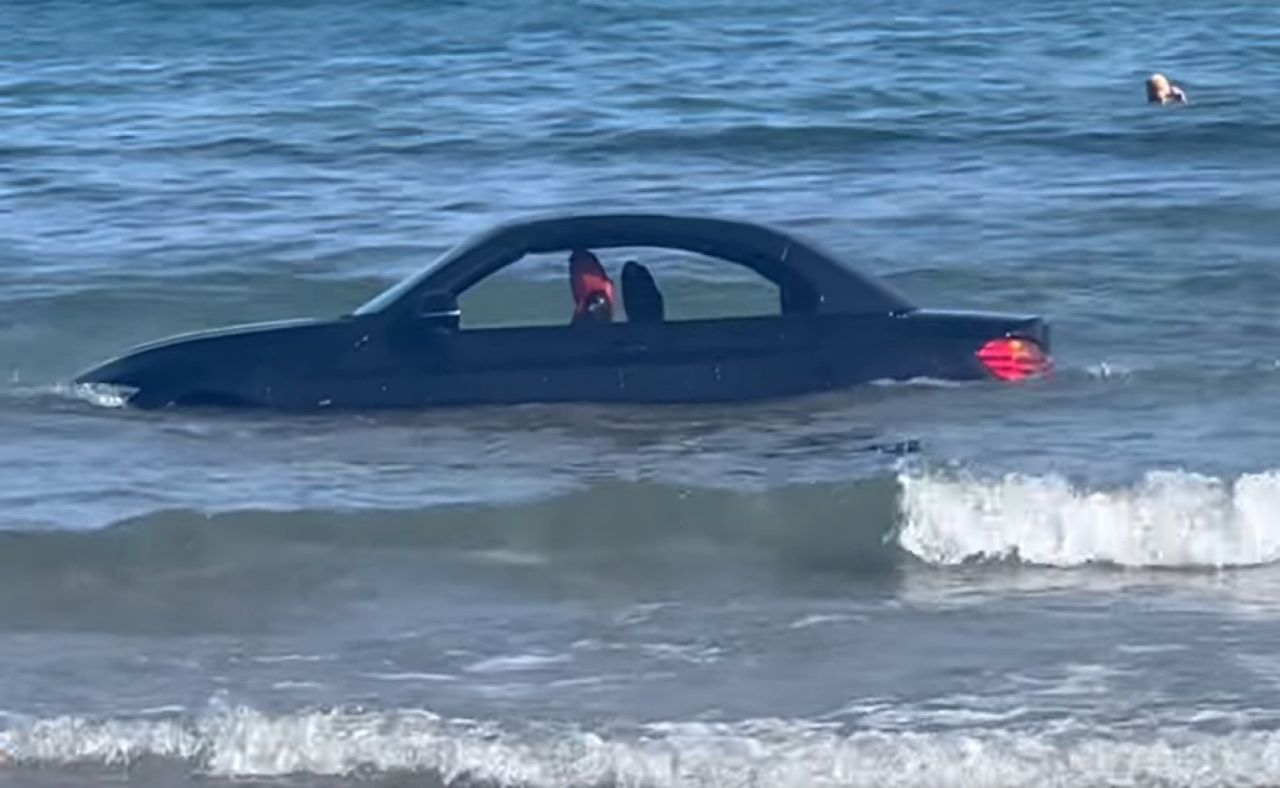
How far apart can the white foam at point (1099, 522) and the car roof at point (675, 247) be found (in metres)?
2.14

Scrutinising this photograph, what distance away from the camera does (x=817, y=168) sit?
1069 inches

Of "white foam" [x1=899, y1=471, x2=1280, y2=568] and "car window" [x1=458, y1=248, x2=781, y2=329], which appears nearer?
"white foam" [x1=899, y1=471, x2=1280, y2=568]

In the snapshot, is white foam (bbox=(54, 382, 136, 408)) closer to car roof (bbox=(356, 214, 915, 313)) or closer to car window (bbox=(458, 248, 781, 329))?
car roof (bbox=(356, 214, 915, 313))

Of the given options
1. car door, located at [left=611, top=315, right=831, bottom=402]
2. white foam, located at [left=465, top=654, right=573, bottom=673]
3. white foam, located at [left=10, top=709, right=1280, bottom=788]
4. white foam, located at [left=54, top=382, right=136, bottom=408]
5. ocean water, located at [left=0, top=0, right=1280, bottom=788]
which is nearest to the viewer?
white foam, located at [left=10, top=709, right=1280, bottom=788]

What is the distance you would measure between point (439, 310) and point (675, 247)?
118 centimetres

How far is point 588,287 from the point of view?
1451cm

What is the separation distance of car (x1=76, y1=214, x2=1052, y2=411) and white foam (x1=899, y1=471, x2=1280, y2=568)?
197 cm

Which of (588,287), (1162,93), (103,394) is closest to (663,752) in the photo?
(588,287)

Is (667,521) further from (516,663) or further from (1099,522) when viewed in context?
(516,663)

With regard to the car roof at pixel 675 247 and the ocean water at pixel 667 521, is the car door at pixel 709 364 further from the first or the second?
the car roof at pixel 675 247

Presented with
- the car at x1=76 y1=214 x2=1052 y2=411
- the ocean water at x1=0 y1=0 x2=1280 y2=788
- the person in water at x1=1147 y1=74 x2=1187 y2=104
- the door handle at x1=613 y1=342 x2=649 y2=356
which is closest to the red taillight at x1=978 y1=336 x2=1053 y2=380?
the car at x1=76 y1=214 x2=1052 y2=411

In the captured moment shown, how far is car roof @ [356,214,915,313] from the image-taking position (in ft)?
47.1

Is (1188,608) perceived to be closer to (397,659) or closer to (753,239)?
(397,659)

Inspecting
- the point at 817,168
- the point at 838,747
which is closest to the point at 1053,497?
the point at 838,747
